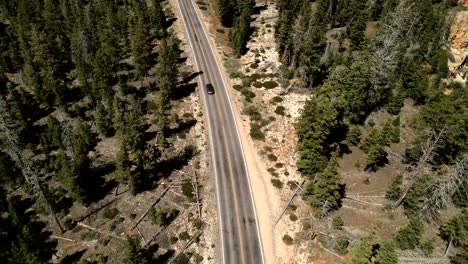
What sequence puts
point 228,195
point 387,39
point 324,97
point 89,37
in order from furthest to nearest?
1. point 89,37
2. point 387,39
3. point 324,97
4. point 228,195

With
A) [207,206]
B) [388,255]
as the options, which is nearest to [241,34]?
[207,206]

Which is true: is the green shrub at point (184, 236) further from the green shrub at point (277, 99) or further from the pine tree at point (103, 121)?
the green shrub at point (277, 99)

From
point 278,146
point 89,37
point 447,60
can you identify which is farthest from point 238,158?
point 447,60

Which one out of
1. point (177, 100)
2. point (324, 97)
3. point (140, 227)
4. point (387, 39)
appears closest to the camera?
point (140, 227)

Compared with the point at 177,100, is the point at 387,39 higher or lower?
higher

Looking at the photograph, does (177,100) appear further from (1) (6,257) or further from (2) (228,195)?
(1) (6,257)

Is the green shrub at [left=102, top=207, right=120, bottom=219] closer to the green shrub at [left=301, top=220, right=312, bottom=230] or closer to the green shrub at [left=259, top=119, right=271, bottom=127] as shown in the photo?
the green shrub at [left=301, top=220, right=312, bottom=230]

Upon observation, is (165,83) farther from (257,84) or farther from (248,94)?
(257,84)
